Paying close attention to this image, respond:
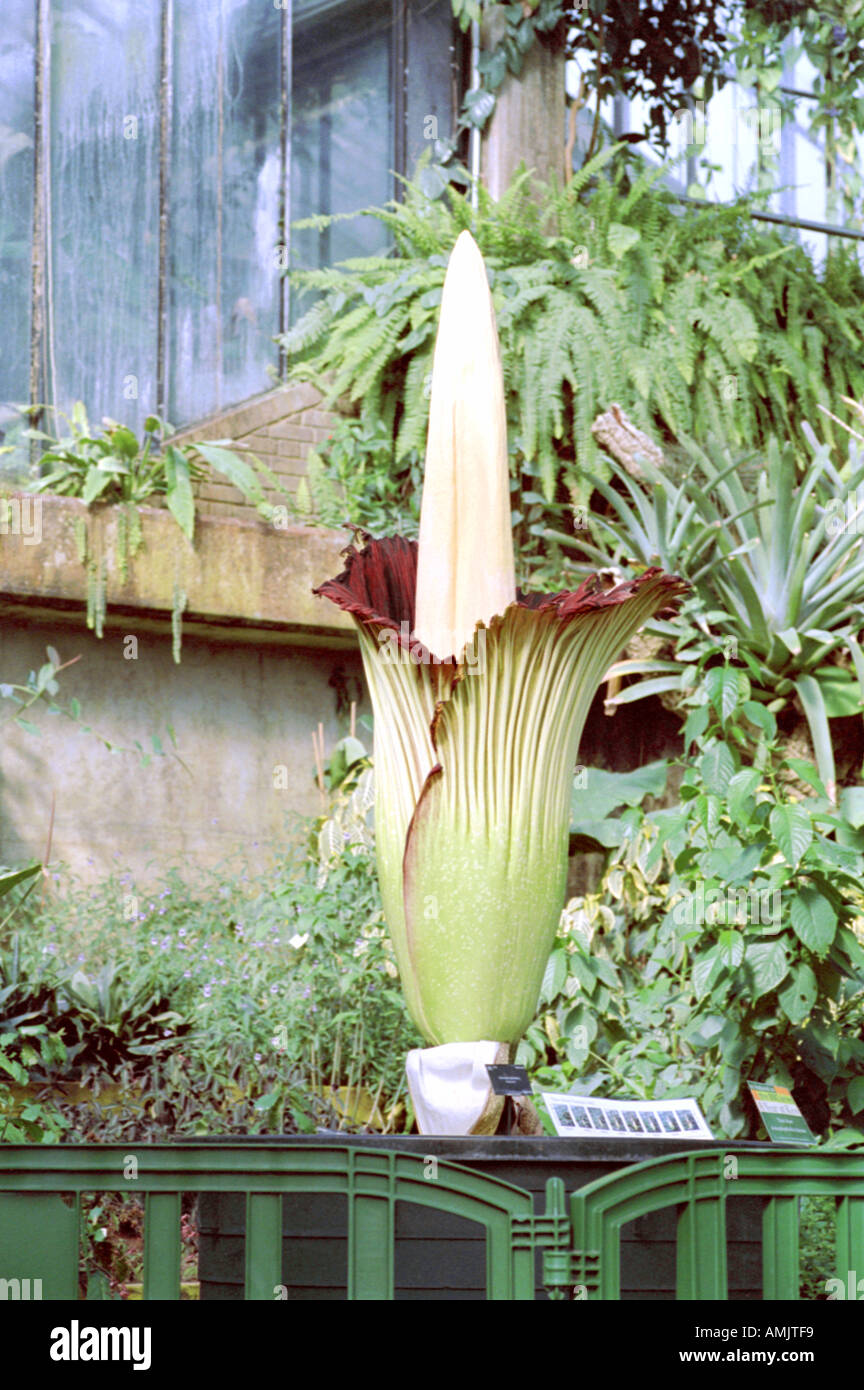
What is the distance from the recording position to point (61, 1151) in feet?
5.60

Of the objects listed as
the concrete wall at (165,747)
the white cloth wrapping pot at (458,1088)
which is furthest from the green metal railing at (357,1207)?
the concrete wall at (165,747)

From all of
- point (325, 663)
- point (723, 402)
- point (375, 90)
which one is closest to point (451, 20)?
point (375, 90)

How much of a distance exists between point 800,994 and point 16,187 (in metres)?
4.12

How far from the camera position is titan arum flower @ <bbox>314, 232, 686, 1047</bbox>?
2.22 m

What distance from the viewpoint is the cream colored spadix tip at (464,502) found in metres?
2.29

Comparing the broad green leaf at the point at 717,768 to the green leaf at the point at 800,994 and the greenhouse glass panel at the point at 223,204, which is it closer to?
the green leaf at the point at 800,994

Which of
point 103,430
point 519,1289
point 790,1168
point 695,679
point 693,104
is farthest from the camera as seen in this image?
point 693,104

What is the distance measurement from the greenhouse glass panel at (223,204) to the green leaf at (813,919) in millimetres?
3402

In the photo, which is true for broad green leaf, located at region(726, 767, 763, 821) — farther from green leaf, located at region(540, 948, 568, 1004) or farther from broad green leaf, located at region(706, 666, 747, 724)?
broad green leaf, located at region(706, 666, 747, 724)

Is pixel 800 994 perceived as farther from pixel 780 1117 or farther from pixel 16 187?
pixel 16 187

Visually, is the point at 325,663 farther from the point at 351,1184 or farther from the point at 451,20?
the point at 351,1184

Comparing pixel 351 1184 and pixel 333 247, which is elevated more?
pixel 333 247
